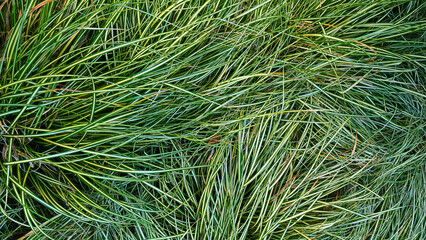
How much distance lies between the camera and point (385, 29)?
97 cm

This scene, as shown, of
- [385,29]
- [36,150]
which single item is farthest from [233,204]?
[385,29]

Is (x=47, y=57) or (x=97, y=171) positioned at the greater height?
(x=47, y=57)

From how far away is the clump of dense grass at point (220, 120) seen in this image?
2.84ft

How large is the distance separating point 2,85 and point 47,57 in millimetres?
138

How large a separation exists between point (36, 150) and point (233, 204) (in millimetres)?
595

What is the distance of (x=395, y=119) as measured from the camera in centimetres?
108

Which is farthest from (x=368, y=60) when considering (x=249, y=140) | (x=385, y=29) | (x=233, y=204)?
(x=233, y=204)

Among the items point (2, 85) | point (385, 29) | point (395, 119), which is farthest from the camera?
point (395, 119)

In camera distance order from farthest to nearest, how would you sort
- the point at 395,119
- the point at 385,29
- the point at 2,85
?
the point at 395,119 → the point at 385,29 → the point at 2,85

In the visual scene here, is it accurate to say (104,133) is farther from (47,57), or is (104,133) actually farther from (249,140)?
(249,140)

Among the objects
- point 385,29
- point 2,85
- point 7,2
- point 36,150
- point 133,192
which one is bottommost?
point 133,192

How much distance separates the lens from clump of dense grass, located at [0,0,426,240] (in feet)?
2.84

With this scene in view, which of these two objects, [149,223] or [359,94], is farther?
[359,94]

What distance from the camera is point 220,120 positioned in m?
0.97
